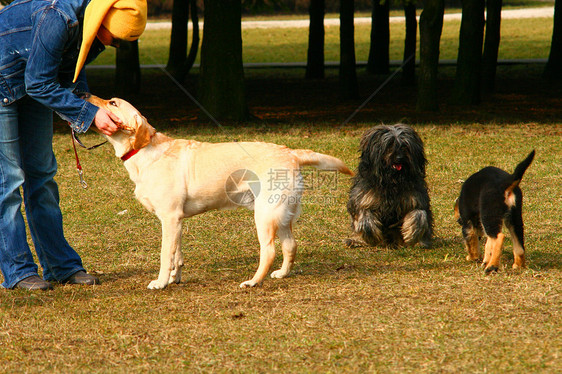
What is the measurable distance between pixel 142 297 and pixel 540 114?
41.2 ft

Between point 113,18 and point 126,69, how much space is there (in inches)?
558

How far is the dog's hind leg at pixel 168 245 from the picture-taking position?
5426 mm

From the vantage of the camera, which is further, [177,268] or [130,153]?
[177,268]

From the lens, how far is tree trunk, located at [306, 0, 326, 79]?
75.5ft

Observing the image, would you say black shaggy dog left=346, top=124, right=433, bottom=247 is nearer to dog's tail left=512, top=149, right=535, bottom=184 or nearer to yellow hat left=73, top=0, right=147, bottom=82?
dog's tail left=512, top=149, right=535, bottom=184

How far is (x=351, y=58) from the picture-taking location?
17922mm

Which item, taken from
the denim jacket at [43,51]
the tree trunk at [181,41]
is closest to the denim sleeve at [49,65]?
the denim jacket at [43,51]

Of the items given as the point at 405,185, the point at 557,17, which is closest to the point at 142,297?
the point at 405,185

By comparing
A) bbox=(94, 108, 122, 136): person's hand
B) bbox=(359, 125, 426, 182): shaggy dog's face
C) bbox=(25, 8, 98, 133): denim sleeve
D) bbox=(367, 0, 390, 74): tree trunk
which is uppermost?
bbox=(25, 8, 98, 133): denim sleeve

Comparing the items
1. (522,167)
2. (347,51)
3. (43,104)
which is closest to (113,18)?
(43,104)

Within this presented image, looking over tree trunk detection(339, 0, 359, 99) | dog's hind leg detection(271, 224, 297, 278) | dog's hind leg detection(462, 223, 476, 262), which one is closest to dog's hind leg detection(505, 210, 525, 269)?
dog's hind leg detection(462, 223, 476, 262)

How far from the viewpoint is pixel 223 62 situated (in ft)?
47.5

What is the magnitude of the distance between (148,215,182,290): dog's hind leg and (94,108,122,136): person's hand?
2.56 feet

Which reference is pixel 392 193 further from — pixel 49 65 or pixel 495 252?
pixel 49 65
